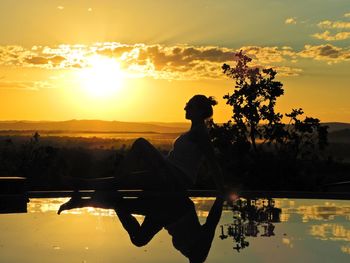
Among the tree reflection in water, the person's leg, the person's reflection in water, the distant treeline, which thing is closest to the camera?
the person's reflection in water

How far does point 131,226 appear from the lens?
6.30 meters

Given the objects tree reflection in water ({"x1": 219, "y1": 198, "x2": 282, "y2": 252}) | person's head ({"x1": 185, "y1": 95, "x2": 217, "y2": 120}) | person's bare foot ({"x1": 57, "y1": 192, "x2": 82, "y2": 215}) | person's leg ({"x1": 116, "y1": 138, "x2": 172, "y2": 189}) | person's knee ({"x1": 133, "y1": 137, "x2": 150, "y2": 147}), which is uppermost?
person's head ({"x1": 185, "y1": 95, "x2": 217, "y2": 120})

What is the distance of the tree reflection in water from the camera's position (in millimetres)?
5859

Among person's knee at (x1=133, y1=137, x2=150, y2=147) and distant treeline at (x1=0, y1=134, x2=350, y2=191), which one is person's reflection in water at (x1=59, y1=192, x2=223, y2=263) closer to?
person's knee at (x1=133, y1=137, x2=150, y2=147)

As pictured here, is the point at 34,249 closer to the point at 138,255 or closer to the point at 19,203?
the point at 138,255

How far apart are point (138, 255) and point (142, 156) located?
10.2 ft

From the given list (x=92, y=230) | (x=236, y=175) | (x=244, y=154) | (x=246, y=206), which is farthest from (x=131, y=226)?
(x=244, y=154)

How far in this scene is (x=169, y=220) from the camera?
649 centimetres

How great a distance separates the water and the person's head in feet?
4.68

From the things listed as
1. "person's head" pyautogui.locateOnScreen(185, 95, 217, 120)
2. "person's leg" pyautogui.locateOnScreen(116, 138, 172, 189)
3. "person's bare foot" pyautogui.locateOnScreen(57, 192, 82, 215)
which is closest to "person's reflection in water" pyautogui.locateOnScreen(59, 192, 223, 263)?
"person's bare foot" pyautogui.locateOnScreen(57, 192, 82, 215)

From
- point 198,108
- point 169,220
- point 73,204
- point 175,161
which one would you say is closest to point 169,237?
point 169,220

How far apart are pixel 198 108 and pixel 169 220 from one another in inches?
84.8

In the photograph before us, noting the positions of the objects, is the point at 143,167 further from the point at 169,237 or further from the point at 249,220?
the point at 169,237

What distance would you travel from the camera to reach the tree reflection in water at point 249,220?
5859mm
